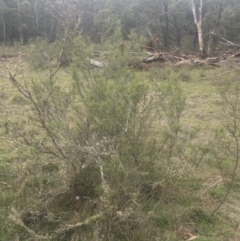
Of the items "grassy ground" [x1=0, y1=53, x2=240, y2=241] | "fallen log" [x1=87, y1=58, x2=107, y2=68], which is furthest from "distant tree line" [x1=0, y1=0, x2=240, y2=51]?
"grassy ground" [x1=0, y1=53, x2=240, y2=241]

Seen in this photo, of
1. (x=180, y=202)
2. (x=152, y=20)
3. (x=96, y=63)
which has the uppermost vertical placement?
(x=152, y=20)

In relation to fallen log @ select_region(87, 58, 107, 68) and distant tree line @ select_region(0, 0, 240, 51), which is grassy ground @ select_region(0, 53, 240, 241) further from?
distant tree line @ select_region(0, 0, 240, 51)

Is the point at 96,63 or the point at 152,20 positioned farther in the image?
the point at 152,20

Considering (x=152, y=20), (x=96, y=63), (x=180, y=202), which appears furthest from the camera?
(x=152, y=20)

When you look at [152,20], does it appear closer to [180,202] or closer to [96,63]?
[96,63]

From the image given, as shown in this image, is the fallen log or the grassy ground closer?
the grassy ground

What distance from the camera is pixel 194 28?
83.6 ft

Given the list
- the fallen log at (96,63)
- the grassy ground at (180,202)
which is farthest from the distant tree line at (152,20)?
the grassy ground at (180,202)

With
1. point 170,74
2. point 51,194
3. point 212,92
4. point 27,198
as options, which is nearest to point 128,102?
point 170,74

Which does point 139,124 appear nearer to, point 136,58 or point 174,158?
point 174,158

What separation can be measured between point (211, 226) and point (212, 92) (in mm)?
7037

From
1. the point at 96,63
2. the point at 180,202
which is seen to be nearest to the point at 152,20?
the point at 96,63

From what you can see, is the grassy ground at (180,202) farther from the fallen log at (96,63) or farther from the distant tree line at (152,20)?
the distant tree line at (152,20)

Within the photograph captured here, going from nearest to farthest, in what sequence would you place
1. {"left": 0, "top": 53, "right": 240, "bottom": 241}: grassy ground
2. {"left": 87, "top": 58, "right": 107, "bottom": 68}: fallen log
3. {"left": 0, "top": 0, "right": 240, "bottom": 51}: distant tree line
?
{"left": 0, "top": 53, "right": 240, "bottom": 241}: grassy ground → {"left": 87, "top": 58, "right": 107, "bottom": 68}: fallen log → {"left": 0, "top": 0, "right": 240, "bottom": 51}: distant tree line
